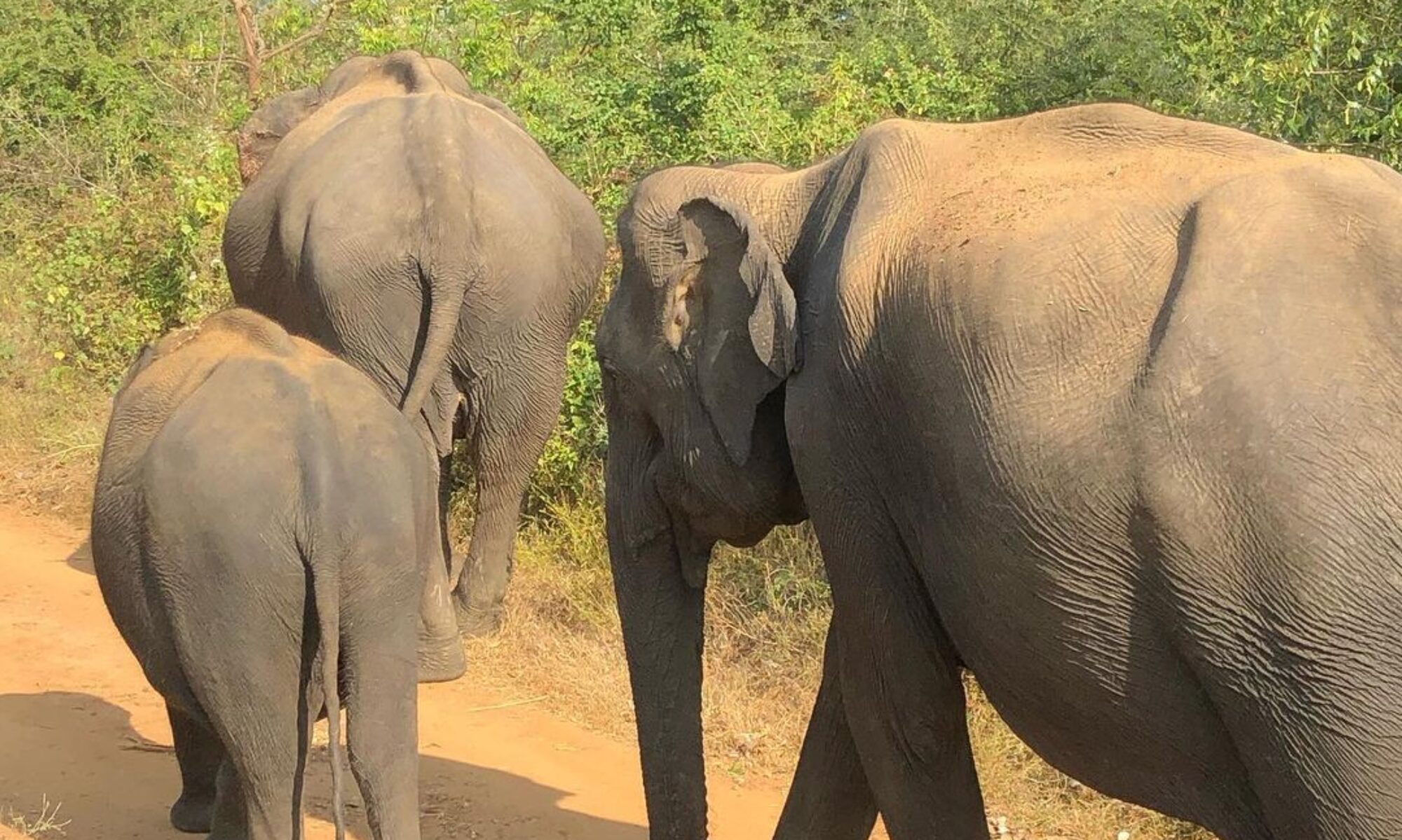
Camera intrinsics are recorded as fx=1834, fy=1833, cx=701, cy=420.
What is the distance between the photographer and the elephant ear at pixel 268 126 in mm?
7918

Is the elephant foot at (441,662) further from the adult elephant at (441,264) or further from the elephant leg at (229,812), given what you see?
the elephant leg at (229,812)

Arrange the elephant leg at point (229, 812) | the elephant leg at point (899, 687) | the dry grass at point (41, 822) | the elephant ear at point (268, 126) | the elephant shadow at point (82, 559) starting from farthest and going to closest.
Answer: the elephant shadow at point (82, 559)
the elephant ear at point (268, 126)
the dry grass at point (41, 822)
the elephant leg at point (229, 812)
the elephant leg at point (899, 687)

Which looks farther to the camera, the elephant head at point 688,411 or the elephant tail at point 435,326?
the elephant tail at point 435,326

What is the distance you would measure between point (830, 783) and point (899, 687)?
823 millimetres

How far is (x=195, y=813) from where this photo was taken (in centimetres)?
500

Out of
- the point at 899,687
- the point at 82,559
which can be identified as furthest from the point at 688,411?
Result: the point at 82,559

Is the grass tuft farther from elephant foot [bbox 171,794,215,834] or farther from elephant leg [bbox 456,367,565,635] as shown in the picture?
elephant leg [bbox 456,367,565,635]

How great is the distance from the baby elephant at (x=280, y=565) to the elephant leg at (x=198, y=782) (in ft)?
2.40

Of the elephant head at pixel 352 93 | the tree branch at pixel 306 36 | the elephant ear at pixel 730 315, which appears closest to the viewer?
the elephant ear at pixel 730 315

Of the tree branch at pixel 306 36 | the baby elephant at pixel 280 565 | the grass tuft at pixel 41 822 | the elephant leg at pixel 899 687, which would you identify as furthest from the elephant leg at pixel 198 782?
the tree branch at pixel 306 36

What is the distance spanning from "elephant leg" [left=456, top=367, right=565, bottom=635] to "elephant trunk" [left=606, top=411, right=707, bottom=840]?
121 inches

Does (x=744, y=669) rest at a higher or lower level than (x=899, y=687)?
lower

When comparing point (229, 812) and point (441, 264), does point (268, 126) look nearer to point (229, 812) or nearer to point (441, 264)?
point (441, 264)

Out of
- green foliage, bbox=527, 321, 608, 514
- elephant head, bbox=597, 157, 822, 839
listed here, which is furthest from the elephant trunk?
green foliage, bbox=527, 321, 608, 514
